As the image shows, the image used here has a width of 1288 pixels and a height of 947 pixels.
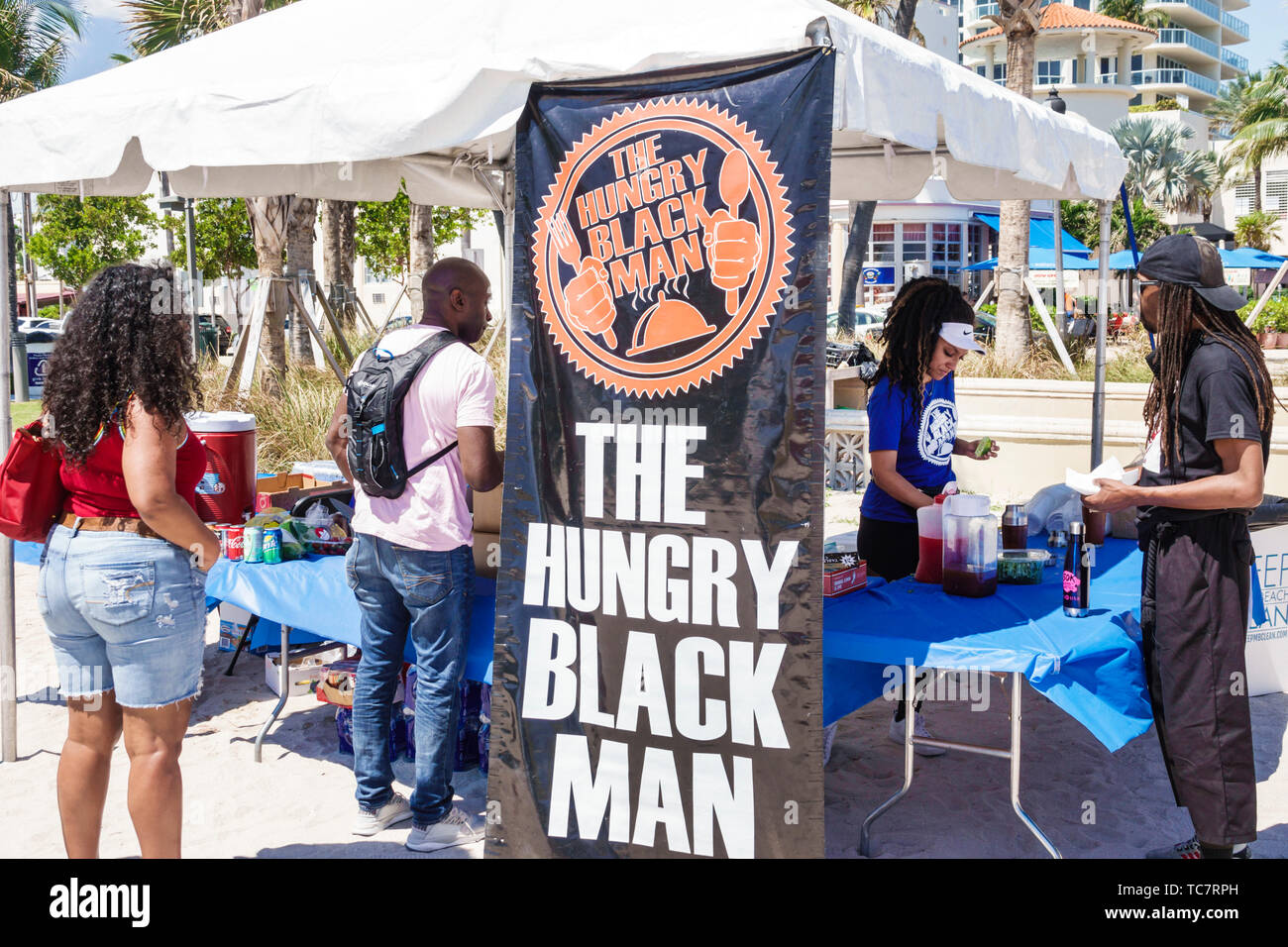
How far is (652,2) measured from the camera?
3.23 meters

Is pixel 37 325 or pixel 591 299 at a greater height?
pixel 37 325

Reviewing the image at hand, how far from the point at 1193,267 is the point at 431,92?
2.31 metres

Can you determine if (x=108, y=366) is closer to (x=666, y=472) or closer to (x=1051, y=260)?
(x=666, y=472)

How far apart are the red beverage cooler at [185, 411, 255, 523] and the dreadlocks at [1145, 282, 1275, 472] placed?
11.5ft

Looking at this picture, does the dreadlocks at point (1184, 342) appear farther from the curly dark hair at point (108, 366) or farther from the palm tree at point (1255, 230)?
the palm tree at point (1255, 230)

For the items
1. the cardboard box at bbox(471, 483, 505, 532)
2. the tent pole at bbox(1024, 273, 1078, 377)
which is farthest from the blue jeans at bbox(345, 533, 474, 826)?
the tent pole at bbox(1024, 273, 1078, 377)

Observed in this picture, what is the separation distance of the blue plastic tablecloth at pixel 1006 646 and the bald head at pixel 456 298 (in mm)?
1531

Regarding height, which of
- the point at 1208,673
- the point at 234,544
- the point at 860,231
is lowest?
the point at 1208,673

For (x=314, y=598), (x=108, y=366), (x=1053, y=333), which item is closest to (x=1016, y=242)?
(x=1053, y=333)

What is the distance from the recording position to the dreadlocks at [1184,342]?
3.24m

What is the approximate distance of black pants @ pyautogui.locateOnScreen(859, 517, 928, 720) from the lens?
4.21 m

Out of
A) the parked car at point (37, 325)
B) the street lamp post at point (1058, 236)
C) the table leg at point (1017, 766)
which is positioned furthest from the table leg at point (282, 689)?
the parked car at point (37, 325)

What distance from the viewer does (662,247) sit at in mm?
3131

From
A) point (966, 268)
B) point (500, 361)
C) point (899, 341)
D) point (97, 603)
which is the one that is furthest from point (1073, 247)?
point (97, 603)
